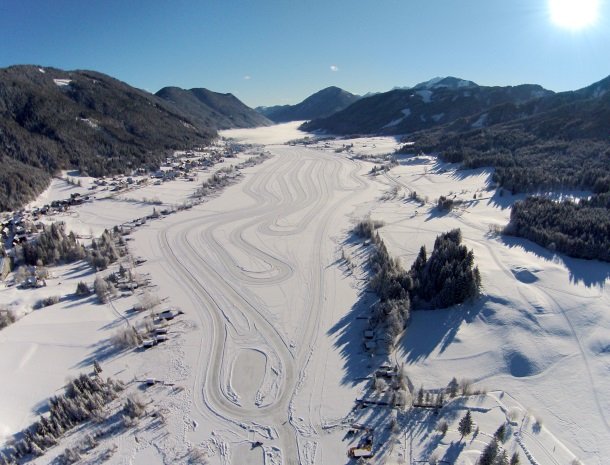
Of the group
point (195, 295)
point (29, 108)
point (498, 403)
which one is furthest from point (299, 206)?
point (29, 108)

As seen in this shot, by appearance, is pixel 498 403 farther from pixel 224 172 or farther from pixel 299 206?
pixel 224 172

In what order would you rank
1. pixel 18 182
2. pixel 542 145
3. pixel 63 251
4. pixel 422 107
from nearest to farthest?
pixel 63 251 < pixel 18 182 < pixel 542 145 < pixel 422 107

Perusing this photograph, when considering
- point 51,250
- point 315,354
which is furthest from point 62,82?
point 315,354

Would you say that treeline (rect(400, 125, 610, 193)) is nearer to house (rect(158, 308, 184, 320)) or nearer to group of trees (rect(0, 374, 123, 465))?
house (rect(158, 308, 184, 320))

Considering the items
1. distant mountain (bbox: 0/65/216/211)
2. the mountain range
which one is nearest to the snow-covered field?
the mountain range

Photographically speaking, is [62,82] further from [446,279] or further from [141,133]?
[446,279]

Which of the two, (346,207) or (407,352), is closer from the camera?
(407,352)
